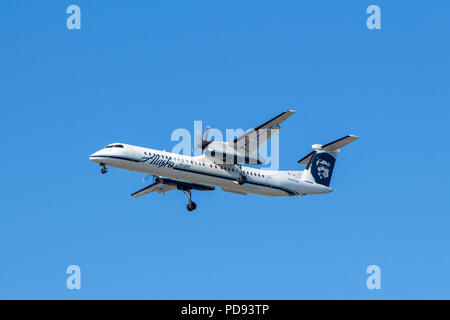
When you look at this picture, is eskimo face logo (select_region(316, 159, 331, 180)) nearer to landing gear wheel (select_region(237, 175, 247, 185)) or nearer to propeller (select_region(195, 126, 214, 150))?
landing gear wheel (select_region(237, 175, 247, 185))

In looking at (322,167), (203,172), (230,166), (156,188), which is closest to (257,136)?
(230,166)

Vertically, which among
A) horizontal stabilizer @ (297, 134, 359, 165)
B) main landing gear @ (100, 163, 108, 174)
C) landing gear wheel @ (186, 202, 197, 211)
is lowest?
landing gear wheel @ (186, 202, 197, 211)

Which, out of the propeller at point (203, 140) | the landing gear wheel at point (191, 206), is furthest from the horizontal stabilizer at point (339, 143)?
the landing gear wheel at point (191, 206)

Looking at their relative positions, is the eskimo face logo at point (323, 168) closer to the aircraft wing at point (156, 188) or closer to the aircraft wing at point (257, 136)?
the aircraft wing at point (257, 136)

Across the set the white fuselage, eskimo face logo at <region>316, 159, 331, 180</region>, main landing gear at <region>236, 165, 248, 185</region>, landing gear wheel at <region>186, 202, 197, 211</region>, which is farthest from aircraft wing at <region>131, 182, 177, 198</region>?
eskimo face logo at <region>316, 159, 331, 180</region>

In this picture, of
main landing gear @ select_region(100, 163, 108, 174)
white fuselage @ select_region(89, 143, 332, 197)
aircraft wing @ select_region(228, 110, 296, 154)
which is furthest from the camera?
white fuselage @ select_region(89, 143, 332, 197)

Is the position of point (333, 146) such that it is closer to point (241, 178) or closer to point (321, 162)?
point (321, 162)

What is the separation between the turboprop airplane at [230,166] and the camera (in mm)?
28250

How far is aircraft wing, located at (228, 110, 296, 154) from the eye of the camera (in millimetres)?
27766

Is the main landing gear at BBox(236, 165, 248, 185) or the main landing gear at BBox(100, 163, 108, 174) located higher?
the main landing gear at BBox(100, 163, 108, 174)
